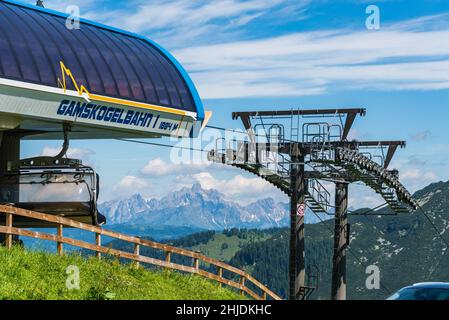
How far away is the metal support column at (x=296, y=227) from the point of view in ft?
127

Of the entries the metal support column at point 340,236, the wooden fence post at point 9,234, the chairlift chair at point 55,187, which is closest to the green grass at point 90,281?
the wooden fence post at point 9,234

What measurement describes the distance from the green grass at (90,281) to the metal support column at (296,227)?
39.6 feet

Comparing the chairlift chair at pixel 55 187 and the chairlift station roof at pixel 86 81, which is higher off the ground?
the chairlift station roof at pixel 86 81

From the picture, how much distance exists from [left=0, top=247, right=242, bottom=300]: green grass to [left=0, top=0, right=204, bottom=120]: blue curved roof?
581cm

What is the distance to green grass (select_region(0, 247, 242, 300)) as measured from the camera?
61.8 ft

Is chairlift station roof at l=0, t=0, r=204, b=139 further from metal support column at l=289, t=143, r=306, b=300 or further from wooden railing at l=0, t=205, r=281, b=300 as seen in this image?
metal support column at l=289, t=143, r=306, b=300

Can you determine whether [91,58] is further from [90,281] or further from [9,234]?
[90,281]

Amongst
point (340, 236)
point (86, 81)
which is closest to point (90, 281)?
point (86, 81)

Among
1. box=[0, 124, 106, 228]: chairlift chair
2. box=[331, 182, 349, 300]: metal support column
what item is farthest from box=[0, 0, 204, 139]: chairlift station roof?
box=[331, 182, 349, 300]: metal support column

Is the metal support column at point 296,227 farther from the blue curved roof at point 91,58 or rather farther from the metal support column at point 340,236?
the blue curved roof at point 91,58

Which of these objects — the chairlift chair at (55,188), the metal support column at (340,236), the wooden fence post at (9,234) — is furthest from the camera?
the metal support column at (340,236)

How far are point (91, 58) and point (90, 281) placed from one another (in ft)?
30.8

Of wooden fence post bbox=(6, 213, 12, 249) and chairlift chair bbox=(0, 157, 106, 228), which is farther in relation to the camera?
chairlift chair bbox=(0, 157, 106, 228)
